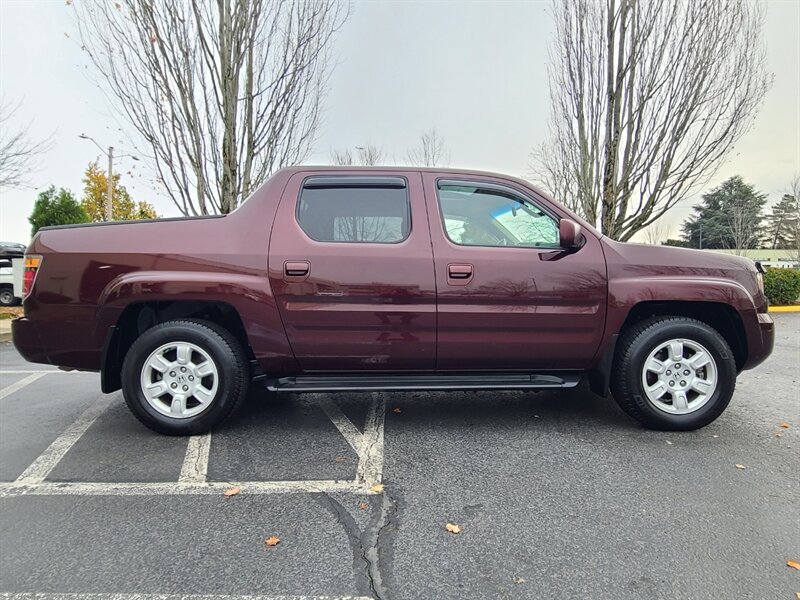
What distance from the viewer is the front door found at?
10.6ft

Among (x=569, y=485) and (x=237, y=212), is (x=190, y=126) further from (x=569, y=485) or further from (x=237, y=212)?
(x=569, y=485)

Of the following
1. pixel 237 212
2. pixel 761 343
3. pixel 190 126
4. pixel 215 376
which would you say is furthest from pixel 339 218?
pixel 190 126

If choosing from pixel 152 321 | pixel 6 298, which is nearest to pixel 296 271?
pixel 152 321

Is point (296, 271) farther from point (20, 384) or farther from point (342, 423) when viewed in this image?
point (20, 384)

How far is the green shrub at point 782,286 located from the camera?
38.4 feet

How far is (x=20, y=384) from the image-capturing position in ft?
16.2

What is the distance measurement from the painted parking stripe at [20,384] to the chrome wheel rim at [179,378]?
7.71 ft

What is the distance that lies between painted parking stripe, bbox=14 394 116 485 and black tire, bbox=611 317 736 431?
374 cm

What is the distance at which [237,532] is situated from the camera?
224 centimetres

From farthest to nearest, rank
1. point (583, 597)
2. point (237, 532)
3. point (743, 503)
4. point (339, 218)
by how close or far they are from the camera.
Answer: point (339, 218)
point (743, 503)
point (237, 532)
point (583, 597)

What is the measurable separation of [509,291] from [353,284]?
1.05 metres

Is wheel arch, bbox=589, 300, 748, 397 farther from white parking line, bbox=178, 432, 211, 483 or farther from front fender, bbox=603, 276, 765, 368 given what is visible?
white parking line, bbox=178, 432, 211, 483

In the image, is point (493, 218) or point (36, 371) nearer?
point (493, 218)

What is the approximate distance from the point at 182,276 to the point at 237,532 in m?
1.68
